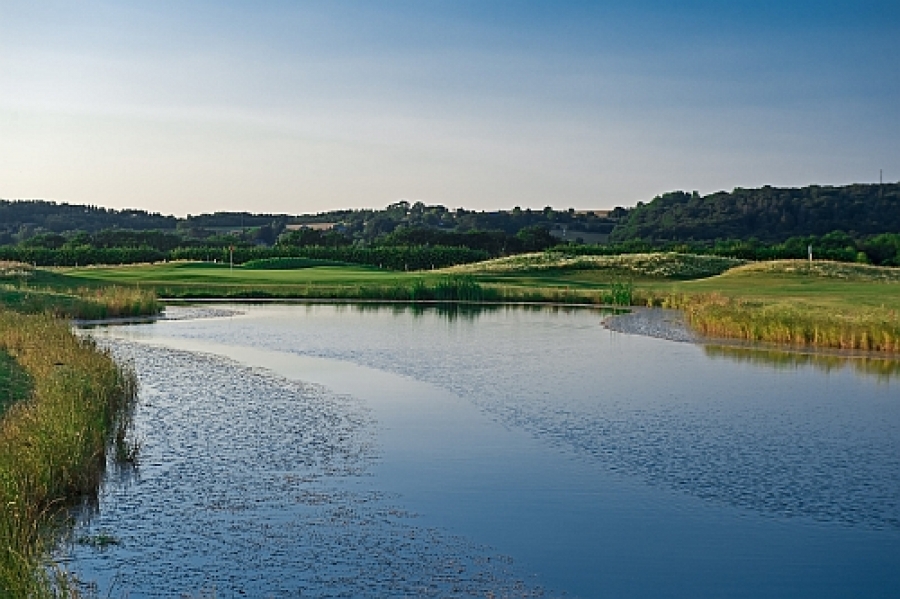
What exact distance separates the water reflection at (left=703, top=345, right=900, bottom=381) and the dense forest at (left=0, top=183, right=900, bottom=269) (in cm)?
5515

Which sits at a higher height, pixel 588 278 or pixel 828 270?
pixel 828 270

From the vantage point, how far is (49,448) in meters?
12.2

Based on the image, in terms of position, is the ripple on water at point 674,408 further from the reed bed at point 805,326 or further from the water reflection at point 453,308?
the water reflection at point 453,308

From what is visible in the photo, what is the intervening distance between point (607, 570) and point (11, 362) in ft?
44.7

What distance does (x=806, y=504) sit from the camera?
12.8 metres

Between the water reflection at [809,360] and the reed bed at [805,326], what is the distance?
111 centimetres

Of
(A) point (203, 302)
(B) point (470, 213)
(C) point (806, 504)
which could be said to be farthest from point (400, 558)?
(B) point (470, 213)

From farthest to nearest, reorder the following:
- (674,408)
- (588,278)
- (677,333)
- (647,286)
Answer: (588,278) < (647,286) < (677,333) < (674,408)

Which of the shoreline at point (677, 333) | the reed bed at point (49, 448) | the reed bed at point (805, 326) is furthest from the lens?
the reed bed at point (805, 326)

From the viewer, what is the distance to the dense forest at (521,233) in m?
85.6

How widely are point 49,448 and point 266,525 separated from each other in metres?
2.58

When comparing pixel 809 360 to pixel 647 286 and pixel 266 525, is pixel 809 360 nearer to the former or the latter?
pixel 266 525

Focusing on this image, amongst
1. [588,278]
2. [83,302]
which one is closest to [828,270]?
[588,278]

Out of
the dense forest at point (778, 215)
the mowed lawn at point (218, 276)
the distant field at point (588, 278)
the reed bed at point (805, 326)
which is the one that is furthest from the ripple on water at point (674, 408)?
the dense forest at point (778, 215)
